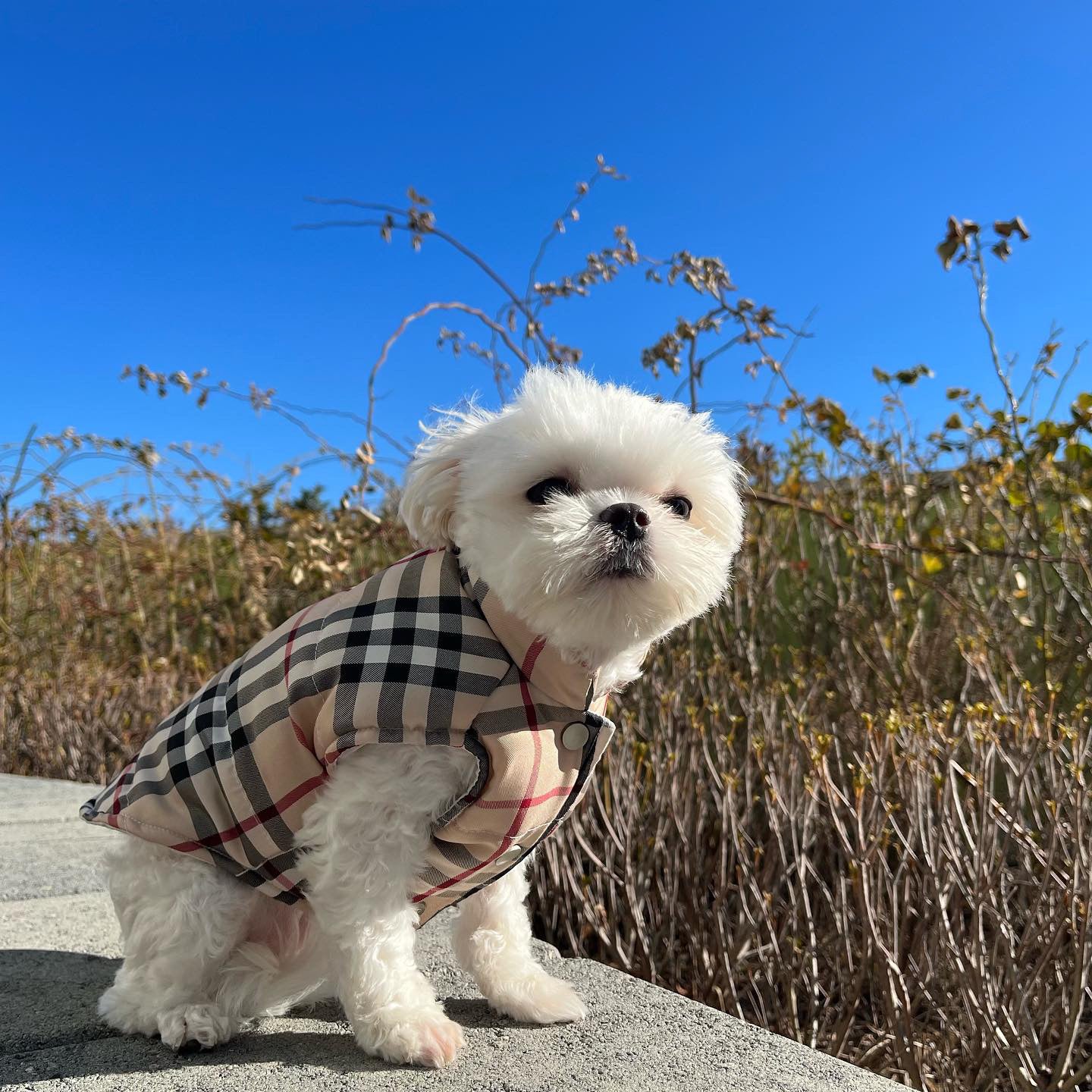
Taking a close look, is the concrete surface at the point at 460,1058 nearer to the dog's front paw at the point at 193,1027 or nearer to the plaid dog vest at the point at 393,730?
the dog's front paw at the point at 193,1027

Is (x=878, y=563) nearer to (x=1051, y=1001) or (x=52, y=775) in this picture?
(x=1051, y=1001)

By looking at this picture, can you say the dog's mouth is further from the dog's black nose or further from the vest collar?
the vest collar

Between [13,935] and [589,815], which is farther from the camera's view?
[589,815]

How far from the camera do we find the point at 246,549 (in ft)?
18.9

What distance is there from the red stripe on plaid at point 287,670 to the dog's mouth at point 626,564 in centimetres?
67

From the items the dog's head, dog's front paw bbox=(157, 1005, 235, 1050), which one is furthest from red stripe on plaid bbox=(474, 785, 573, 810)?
dog's front paw bbox=(157, 1005, 235, 1050)

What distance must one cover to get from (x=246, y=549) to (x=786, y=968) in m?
4.14

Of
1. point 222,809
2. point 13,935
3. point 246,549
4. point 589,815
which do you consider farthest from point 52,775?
point 222,809

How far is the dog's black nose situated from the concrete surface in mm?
1070

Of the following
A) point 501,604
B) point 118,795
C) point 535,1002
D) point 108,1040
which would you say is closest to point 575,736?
point 501,604

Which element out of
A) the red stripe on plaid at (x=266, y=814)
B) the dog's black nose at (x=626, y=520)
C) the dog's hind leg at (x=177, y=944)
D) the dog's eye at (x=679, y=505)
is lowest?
the dog's hind leg at (x=177, y=944)

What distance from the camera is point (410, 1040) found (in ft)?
5.98

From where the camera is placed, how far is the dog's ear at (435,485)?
6.23ft

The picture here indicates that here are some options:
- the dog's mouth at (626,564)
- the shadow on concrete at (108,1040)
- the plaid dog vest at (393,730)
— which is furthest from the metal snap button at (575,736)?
the shadow on concrete at (108,1040)
